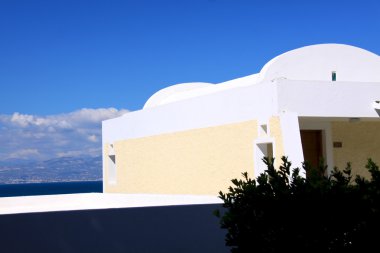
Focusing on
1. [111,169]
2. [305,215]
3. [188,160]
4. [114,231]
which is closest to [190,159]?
[188,160]

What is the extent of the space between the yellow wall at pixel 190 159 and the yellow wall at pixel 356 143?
3859mm

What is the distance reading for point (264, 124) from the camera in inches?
Result: 645

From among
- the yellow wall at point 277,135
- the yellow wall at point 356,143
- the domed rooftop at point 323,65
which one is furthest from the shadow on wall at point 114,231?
the yellow wall at point 356,143

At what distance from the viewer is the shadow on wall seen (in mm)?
8422

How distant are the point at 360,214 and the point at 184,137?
51.0 ft

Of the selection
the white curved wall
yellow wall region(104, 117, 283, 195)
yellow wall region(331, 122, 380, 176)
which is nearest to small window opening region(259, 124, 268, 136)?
yellow wall region(104, 117, 283, 195)

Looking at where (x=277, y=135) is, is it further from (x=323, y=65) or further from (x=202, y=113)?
(x=202, y=113)

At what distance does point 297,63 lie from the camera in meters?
18.1

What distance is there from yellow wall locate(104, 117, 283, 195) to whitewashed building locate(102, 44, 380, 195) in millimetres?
→ 32

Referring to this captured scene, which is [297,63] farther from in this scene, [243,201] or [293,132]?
[243,201]

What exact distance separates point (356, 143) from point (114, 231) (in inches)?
487

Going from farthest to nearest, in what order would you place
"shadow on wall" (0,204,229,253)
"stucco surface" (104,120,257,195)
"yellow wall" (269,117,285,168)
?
"stucco surface" (104,120,257,195)
"yellow wall" (269,117,285,168)
"shadow on wall" (0,204,229,253)

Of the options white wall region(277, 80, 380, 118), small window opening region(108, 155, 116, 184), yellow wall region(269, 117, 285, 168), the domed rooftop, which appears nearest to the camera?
yellow wall region(269, 117, 285, 168)

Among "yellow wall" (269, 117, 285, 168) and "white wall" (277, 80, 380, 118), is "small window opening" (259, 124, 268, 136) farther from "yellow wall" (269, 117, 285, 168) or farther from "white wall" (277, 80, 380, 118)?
"white wall" (277, 80, 380, 118)
